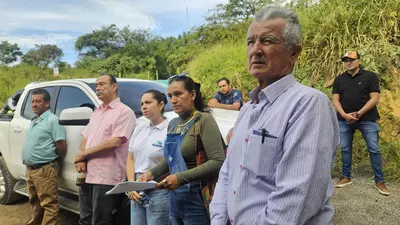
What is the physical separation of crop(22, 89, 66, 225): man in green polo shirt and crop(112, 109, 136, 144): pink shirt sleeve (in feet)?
3.78

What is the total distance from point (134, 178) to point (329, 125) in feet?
6.91

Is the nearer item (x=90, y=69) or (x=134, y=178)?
(x=134, y=178)

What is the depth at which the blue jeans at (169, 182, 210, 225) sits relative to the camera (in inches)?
92.1

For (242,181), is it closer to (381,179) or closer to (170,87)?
(170,87)

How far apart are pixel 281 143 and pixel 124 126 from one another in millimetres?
2328

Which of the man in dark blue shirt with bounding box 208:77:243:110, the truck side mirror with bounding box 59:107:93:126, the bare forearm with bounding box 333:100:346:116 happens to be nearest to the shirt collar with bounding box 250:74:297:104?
the truck side mirror with bounding box 59:107:93:126

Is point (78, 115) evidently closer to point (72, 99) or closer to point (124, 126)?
point (72, 99)

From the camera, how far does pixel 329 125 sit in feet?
4.01

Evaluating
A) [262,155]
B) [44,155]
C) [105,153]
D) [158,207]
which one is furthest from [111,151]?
[262,155]

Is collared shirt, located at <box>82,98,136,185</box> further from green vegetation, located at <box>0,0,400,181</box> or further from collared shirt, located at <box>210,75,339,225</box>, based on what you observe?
green vegetation, located at <box>0,0,400,181</box>

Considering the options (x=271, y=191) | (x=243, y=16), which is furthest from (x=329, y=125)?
(x=243, y=16)

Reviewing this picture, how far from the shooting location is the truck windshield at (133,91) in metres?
4.14

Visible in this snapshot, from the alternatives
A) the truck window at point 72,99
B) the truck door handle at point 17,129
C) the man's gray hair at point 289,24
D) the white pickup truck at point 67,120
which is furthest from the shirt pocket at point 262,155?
the truck door handle at point 17,129

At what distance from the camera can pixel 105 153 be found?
10.9 feet
